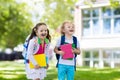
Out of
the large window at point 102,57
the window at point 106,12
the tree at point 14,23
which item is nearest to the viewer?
the large window at point 102,57

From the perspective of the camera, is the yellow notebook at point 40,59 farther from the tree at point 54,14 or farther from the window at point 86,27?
the tree at point 54,14

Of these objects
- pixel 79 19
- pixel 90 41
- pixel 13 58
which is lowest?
pixel 13 58

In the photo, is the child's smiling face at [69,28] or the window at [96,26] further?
the window at [96,26]

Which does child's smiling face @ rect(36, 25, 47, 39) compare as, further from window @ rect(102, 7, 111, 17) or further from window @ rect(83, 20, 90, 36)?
window @ rect(83, 20, 90, 36)

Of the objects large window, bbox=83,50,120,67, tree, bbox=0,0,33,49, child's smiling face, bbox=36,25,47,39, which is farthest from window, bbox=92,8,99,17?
child's smiling face, bbox=36,25,47,39

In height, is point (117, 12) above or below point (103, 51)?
above

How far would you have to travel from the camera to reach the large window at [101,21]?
28.0 m

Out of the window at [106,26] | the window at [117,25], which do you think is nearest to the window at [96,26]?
the window at [106,26]

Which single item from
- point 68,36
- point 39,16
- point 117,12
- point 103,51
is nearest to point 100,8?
point 117,12

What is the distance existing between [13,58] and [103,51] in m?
27.0

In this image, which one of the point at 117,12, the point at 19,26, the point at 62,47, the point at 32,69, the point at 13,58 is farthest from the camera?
the point at 13,58

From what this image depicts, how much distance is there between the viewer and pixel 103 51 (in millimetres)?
28750

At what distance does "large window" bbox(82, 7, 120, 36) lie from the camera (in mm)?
27984

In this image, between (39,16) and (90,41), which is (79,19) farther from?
(39,16)
